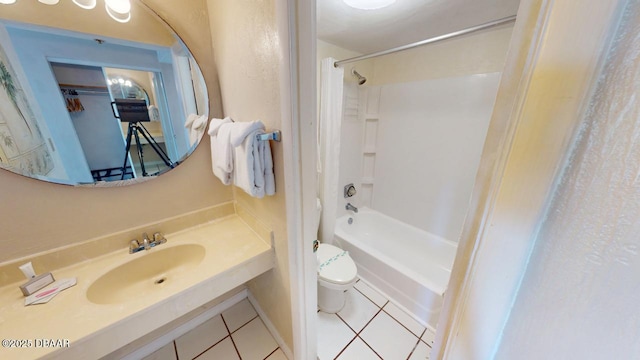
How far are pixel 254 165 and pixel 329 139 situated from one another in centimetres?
102

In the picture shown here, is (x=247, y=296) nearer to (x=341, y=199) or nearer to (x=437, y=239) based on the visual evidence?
(x=341, y=199)

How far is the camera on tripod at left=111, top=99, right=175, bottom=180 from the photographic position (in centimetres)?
97

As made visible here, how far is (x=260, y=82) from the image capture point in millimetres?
853

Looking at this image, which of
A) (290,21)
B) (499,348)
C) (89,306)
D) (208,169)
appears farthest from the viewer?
(208,169)

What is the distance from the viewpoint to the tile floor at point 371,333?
1261mm

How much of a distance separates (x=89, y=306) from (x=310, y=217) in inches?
35.2

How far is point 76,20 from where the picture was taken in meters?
0.85

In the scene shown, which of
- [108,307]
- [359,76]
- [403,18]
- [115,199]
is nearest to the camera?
[108,307]

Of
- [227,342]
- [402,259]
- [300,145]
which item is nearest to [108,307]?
[227,342]

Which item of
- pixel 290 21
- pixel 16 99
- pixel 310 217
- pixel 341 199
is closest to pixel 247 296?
pixel 310 217

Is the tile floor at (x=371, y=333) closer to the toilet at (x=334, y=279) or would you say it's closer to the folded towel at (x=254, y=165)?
the toilet at (x=334, y=279)

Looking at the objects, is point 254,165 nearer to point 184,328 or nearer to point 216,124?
point 216,124

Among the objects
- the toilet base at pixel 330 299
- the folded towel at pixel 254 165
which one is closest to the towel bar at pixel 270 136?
the folded towel at pixel 254 165

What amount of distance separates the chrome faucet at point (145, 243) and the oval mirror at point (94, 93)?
309 millimetres
